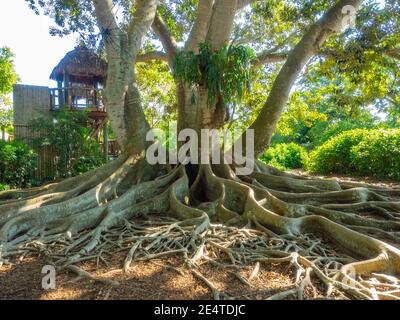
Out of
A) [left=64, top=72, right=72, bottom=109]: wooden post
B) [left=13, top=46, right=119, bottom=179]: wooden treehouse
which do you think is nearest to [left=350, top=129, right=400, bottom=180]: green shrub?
[left=13, top=46, right=119, bottom=179]: wooden treehouse

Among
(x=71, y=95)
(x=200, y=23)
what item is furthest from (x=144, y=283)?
(x=71, y=95)

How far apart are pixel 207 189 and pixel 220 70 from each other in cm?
210

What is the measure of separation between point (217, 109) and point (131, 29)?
2.59 metres

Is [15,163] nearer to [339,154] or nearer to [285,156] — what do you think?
[339,154]

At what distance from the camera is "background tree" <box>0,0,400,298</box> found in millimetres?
3932

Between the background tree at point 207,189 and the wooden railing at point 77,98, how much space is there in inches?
209

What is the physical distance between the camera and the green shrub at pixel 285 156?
17094mm

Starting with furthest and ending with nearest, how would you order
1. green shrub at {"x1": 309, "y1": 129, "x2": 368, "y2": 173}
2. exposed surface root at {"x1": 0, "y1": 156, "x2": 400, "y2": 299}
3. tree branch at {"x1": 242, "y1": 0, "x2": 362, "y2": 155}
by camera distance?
green shrub at {"x1": 309, "y1": 129, "x2": 368, "y2": 173} < tree branch at {"x1": 242, "y1": 0, "x2": 362, "y2": 155} < exposed surface root at {"x1": 0, "y1": 156, "x2": 400, "y2": 299}

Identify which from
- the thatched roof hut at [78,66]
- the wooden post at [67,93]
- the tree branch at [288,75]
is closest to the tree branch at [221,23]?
the tree branch at [288,75]

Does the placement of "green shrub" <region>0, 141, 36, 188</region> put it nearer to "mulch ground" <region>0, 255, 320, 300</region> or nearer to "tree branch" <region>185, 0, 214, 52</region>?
"tree branch" <region>185, 0, 214, 52</region>

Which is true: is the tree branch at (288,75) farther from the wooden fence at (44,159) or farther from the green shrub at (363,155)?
the wooden fence at (44,159)

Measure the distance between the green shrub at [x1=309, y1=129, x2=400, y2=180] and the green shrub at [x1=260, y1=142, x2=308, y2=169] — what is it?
11.1 feet

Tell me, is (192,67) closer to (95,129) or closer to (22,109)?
(95,129)

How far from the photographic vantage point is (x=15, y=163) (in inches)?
361
